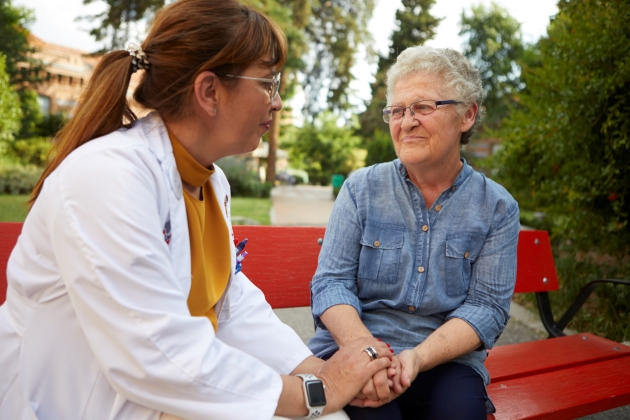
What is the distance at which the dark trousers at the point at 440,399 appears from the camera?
209cm

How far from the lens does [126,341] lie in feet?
4.54

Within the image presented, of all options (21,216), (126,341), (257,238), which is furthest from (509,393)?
(21,216)

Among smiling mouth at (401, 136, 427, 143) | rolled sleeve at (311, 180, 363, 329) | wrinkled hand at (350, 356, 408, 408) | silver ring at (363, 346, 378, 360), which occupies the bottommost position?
wrinkled hand at (350, 356, 408, 408)

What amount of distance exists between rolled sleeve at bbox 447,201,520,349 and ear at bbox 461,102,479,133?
1.42ft

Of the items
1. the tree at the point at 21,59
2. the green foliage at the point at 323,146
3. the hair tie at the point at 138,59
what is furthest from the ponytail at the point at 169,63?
the green foliage at the point at 323,146

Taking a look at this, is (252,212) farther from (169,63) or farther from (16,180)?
(169,63)

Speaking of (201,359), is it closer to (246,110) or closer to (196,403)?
(196,403)

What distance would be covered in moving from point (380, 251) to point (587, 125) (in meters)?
2.89

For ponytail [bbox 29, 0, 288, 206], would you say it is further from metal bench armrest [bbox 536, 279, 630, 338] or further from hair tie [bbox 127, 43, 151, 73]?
metal bench armrest [bbox 536, 279, 630, 338]

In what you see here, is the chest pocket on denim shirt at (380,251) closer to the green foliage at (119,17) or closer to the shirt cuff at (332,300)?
the shirt cuff at (332,300)

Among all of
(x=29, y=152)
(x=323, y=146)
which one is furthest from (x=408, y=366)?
(x=323, y=146)

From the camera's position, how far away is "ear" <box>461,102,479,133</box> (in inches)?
102

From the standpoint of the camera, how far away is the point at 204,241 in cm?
185

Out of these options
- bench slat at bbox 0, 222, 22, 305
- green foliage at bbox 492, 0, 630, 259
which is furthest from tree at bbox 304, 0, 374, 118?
bench slat at bbox 0, 222, 22, 305
